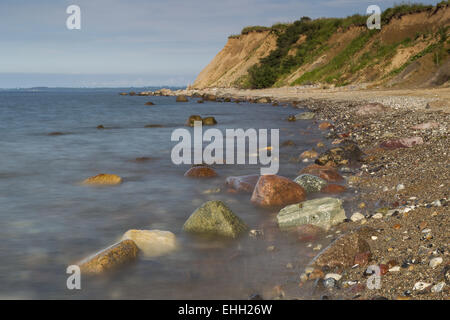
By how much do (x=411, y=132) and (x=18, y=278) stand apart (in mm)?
10937

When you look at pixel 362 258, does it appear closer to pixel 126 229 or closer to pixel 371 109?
pixel 126 229

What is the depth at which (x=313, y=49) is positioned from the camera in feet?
191

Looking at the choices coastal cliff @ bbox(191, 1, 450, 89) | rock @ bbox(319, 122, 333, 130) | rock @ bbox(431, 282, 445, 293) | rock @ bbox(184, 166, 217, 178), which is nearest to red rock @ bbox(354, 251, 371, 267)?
rock @ bbox(431, 282, 445, 293)

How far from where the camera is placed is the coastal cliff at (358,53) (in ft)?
104

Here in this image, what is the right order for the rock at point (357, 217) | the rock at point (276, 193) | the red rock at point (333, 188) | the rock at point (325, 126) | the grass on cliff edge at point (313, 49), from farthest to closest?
the grass on cliff edge at point (313, 49), the rock at point (325, 126), the red rock at point (333, 188), the rock at point (276, 193), the rock at point (357, 217)

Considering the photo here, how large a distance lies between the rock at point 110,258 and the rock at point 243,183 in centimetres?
362

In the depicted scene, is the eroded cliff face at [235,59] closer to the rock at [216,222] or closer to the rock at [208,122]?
the rock at [208,122]

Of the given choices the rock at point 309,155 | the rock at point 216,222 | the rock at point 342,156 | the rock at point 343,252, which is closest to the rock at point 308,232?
the rock at point 216,222

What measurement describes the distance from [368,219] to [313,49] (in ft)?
183

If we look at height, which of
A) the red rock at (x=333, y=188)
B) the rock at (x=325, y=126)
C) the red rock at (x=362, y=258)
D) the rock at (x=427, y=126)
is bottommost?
the red rock at (x=362, y=258)

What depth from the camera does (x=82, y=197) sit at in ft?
29.1

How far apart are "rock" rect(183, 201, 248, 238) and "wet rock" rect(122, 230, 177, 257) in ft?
1.52

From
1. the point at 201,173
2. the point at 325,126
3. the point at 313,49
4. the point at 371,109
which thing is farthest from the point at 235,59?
the point at 201,173
